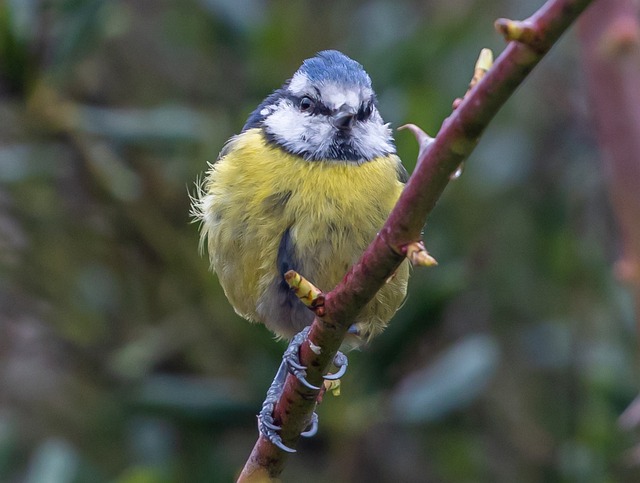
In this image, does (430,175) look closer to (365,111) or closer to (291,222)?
(291,222)

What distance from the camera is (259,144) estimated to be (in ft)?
7.15

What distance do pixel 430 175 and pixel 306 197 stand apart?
1011 mm

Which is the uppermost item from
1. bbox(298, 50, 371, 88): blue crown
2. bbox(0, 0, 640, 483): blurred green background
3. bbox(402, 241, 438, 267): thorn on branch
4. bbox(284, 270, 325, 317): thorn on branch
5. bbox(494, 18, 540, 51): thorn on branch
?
bbox(494, 18, 540, 51): thorn on branch

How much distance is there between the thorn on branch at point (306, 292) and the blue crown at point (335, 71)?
1.07 m

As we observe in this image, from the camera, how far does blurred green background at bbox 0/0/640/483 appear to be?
2.81m

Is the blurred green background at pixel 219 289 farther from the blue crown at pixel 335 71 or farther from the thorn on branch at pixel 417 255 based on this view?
the thorn on branch at pixel 417 255

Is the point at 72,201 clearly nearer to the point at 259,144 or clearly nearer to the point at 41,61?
the point at 41,61

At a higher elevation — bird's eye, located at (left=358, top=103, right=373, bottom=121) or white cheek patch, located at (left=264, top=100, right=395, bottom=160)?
bird's eye, located at (left=358, top=103, right=373, bottom=121)

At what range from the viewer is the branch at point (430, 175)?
2.79 ft

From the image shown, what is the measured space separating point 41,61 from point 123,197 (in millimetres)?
467

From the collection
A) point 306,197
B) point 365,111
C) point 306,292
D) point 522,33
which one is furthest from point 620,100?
point 522,33

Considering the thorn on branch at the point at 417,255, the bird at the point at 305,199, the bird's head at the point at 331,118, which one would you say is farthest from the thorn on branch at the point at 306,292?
the bird's head at the point at 331,118

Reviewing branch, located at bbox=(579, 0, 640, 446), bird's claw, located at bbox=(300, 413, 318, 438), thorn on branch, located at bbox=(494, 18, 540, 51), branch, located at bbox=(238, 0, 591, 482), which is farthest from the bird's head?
thorn on branch, located at bbox=(494, 18, 540, 51)

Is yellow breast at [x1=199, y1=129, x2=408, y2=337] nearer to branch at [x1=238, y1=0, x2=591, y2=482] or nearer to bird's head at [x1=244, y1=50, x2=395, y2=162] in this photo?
bird's head at [x1=244, y1=50, x2=395, y2=162]
